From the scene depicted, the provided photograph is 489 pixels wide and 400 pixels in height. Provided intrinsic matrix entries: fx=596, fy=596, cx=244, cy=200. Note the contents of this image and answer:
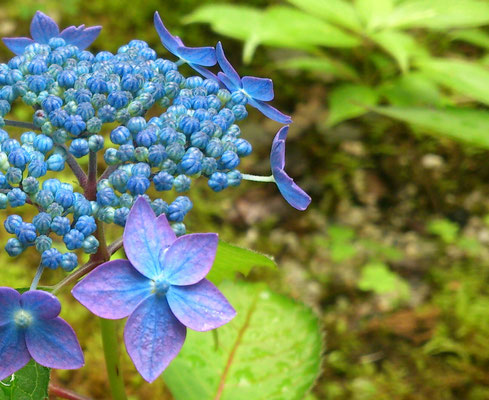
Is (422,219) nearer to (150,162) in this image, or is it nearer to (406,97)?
(406,97)

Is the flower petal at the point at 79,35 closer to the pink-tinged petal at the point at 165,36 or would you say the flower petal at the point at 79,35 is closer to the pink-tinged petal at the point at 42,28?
the pink-tinged petal at the point at 42,28

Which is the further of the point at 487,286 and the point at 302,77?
the point at 302,77

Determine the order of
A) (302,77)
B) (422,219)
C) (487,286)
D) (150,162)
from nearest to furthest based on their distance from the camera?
(150,162) → (487,286) → (422,219) → (302,77)

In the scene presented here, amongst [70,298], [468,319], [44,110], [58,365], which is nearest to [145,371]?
[58,365]

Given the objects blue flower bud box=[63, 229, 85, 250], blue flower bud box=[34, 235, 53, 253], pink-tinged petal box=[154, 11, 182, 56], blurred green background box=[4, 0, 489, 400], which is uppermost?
pink-tinged petal box=[154, 11, 182, 56]

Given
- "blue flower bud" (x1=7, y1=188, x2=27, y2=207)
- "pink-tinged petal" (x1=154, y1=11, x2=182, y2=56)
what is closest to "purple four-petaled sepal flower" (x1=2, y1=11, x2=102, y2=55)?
"pink-tinged petal" (x1=154, y1=11, x2=182, y2=56)

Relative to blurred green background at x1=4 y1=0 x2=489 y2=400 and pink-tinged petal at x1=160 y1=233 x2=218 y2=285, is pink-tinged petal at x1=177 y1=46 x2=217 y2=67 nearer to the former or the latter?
pink-tinged petal at x1=160 y1=233 x2=218 y2=285

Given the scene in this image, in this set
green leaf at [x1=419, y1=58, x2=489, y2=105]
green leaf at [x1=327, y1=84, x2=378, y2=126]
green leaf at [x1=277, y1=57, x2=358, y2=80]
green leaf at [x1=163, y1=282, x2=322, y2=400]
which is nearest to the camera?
green leaf at [x1=163, y1=282, x2=322, y2=400]

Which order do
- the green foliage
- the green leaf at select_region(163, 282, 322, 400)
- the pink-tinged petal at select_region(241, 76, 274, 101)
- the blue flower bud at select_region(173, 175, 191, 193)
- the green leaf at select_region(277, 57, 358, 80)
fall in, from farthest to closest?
the green leaf at select_region(277, 57, 358, 80), the green foliage, the green leaf at select_region(163, 282, 322, 400), the pink-tinged petal at select_region(241, 76, 274, 101), the blue flower bud at select_region(173, 175, 191, 193)

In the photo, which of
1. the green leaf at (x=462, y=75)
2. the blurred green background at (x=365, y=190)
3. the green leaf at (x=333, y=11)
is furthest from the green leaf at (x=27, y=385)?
the green leaf at (x=333, y=11)
